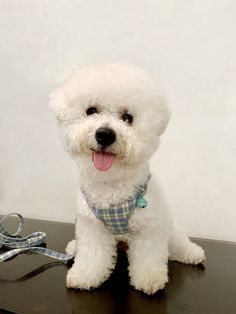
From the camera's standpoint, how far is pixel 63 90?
78cm

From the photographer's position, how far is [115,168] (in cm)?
78

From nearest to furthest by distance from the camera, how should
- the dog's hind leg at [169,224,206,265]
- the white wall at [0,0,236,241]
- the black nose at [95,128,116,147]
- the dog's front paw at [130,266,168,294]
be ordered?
the black nose at [95,128,116,147] < the dog's front paw at [130,266,168,294] < the dog's hind leg at [169,224,206,265] < the white wall at [0,0,236,241]

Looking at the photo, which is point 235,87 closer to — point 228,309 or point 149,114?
point 149,114

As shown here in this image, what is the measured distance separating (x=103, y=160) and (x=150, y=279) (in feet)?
0.95

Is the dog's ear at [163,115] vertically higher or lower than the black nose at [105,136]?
higher

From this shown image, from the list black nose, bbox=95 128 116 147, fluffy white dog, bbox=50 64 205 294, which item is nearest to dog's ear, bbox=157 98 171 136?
fluffy white dog, bbox=50 64 205 294

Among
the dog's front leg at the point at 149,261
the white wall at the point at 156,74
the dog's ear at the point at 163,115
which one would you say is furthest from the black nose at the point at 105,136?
the white wall at the point at 156,74

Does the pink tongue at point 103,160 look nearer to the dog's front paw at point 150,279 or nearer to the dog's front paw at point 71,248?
the dog's front paw at point 150,279

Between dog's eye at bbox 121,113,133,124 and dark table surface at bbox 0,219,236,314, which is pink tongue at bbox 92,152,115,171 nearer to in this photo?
dog's eye at bbox 121,113,133,124

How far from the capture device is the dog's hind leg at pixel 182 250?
0.97 metres

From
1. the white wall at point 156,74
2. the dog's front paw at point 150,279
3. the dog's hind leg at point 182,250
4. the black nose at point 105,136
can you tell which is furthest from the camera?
the white wall at point 156,74

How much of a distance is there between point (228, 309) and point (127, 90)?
19.7 inches

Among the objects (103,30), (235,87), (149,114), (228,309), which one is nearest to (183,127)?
(235,87)

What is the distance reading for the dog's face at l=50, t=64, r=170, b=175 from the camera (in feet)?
2.42
